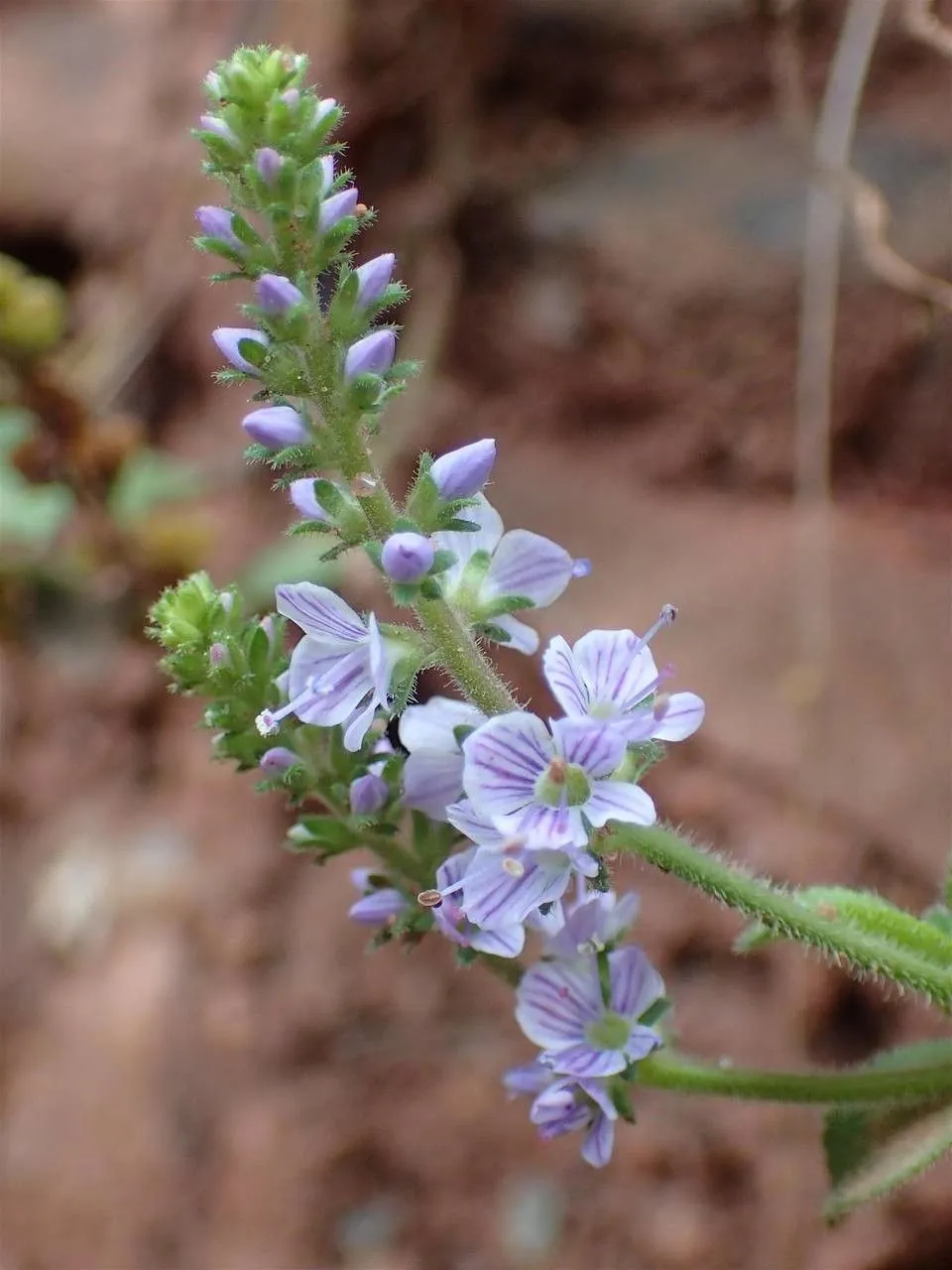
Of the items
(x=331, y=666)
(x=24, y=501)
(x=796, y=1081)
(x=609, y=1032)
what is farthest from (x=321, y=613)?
(x=24, y=501)

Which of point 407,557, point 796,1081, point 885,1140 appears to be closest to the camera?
point 407,557

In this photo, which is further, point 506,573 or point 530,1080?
point 530,1080

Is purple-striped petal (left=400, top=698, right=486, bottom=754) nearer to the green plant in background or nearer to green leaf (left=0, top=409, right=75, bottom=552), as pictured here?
the green plant in background

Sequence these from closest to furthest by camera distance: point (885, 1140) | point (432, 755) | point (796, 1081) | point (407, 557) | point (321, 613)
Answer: point (407, 557) < point (321, 613) < point (432, 755) < point (796, 1081) < point (885, 1140)

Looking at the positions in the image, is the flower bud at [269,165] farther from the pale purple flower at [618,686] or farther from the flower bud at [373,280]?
the pale purple flower at [618,686]

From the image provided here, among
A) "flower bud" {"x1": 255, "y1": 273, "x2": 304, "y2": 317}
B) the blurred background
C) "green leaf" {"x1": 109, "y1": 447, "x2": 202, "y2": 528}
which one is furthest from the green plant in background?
"green leaf" {"x1": 109, "y1": 447, "x2": 202, "y2": 528}

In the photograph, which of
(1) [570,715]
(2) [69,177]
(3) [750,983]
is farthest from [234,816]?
(2) [69,177]

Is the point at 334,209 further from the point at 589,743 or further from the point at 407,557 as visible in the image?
the point at 589,743

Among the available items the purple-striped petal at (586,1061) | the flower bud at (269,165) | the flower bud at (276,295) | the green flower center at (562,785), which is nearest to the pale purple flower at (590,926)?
the purple-striped petal at (586,1061)
